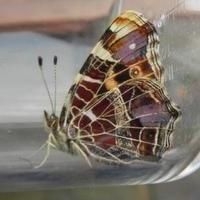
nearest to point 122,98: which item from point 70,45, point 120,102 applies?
point 120,102

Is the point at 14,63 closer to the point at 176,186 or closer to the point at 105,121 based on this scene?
the point at 105,121

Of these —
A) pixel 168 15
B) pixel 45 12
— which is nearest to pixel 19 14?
pixel 45 12

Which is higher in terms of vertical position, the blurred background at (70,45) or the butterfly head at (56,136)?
the blurred background at (70,45)

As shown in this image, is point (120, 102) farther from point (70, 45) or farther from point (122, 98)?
point (70, 45)

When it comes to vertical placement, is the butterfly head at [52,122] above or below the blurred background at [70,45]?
below
